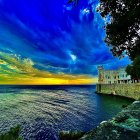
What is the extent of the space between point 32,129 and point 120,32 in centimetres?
2609

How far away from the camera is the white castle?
449 ft

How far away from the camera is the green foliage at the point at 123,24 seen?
15358mm

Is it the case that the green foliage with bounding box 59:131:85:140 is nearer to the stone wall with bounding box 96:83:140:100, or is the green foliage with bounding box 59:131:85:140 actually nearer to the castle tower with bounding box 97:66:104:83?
the stone wall with bounding box 96:83:140:100

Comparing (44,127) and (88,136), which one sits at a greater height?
(88,136)

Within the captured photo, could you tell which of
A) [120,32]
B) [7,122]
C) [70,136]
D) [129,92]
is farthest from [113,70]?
[120,32]

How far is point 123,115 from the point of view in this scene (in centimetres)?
666

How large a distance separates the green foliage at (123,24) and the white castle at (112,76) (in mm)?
117063

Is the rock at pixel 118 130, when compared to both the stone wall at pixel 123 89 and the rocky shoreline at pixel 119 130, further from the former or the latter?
the stone wall at pixel 123 89

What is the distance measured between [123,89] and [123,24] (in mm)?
97101

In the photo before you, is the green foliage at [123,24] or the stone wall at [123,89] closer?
the green foliage at [123,24]

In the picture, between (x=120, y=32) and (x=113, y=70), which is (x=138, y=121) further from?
(x=113, y=70)

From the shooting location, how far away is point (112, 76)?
146 metres

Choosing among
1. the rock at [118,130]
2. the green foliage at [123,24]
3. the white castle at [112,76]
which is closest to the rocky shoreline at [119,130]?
the rock at [118,130]

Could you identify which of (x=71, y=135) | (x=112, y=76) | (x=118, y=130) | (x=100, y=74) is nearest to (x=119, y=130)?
(x=118, y=130)
